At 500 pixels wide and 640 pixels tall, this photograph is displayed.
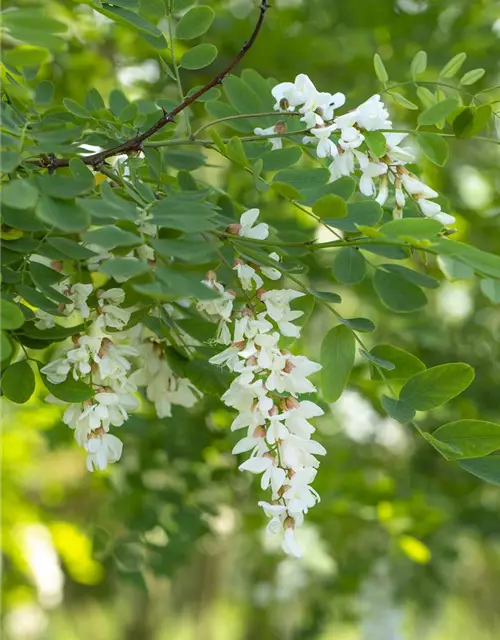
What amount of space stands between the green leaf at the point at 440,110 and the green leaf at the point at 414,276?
10 centimetres

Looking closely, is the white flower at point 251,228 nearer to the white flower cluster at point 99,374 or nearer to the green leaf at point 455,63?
the white flower cluster at point 99,374

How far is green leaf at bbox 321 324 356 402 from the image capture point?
0.54m

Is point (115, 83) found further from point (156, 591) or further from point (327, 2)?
point (156, 591)

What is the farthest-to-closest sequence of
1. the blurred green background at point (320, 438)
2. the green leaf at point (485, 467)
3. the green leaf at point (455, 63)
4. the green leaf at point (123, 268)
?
the blurred green background at point (320, 438), the green leaf at point (455, 63), the green leaf at point (485, 467), the green leaf at point (123, 268)

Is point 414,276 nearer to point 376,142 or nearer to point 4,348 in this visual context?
point 376,142

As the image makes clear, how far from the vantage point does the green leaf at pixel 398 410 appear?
1.69 ft

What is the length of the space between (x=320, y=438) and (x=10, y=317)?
75 centimetres

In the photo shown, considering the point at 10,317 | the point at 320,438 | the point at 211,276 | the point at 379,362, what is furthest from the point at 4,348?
the point at 320,438

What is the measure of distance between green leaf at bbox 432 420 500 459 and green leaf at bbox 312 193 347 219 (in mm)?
149

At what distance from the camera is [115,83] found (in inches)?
52.1

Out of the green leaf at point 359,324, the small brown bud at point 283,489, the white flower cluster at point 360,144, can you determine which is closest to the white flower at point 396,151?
the white flower cluster at point 360,144

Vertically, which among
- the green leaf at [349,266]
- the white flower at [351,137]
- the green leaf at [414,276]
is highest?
the white flower at [351,137]

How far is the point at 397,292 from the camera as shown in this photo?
0.55m

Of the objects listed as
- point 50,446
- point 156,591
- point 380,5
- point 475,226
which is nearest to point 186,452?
point 50,446
